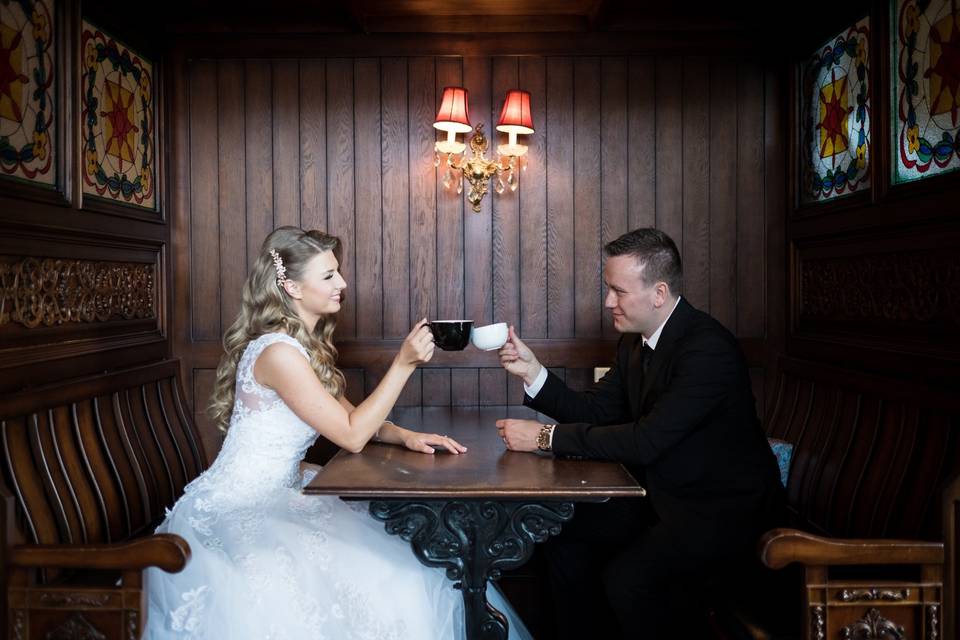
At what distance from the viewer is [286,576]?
6.63 ft

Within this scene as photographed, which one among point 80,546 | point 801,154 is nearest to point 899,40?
point 801,154

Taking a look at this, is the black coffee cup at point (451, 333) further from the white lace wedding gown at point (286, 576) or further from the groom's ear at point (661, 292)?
the groom's ear at point (661, 292)

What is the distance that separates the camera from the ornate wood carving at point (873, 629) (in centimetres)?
191

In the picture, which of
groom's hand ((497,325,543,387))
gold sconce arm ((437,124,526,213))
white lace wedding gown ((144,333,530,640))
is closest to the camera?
white lace wedding gown ((144,333,530,640))

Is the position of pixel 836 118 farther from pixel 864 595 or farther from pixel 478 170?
pixel 864 595

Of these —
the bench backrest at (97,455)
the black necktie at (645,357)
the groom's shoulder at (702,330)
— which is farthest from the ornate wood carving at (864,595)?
the bench backrest at (97,455)

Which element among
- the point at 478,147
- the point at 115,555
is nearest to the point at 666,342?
the point at 478,147

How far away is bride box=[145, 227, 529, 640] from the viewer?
198 centimetres

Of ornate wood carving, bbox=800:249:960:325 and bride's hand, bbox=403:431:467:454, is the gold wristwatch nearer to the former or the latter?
bride's hand, bbox=403:431:467:454

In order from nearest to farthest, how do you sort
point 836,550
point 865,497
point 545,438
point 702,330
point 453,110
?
point 836,550 < point 545,438 < point 702,330 < point 865,497 < point 453,110

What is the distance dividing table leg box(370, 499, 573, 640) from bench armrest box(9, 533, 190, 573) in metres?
0.48

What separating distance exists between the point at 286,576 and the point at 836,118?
2728mm

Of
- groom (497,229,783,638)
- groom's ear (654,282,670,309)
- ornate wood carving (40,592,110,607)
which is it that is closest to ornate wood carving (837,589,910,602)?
groom (497,229,783,638)

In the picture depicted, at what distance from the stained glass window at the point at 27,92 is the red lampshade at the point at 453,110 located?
154cm
